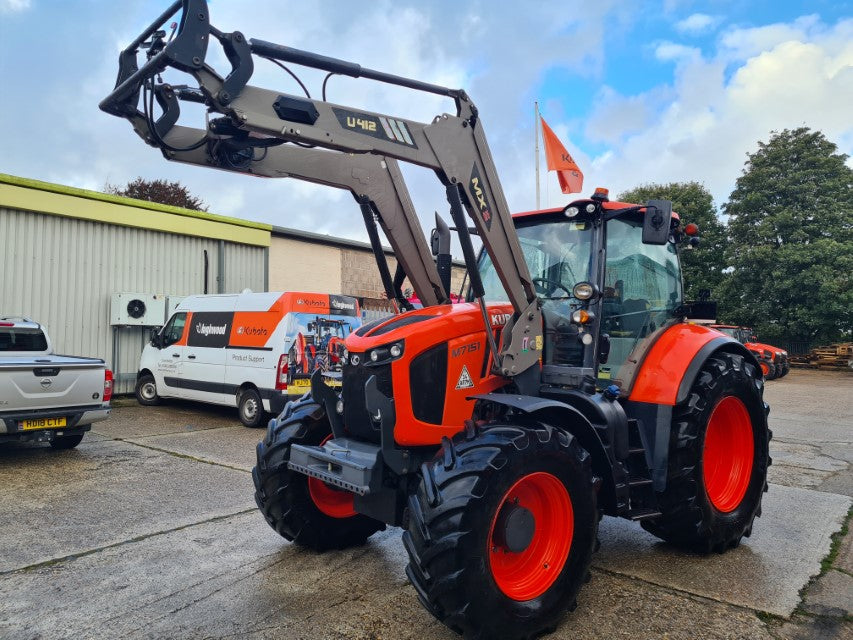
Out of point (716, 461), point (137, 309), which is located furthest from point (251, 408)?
point (716, 461)

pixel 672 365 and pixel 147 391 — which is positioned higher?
pixel 672 365

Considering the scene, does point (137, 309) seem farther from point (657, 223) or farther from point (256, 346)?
point (657, 223)

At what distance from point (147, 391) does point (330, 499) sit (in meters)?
9.70

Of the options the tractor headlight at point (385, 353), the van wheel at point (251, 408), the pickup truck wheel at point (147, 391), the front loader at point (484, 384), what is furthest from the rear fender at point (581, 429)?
the pickup truck wheel at point (147, 391)

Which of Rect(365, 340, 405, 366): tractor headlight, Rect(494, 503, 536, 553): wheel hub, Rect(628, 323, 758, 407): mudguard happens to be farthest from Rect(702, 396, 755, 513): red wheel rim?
Rect(365, 340, 405, 366): tractor headlight

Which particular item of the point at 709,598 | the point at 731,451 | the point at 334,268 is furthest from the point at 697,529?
the point at 334,268

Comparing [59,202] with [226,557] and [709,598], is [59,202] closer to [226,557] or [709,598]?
[226,557]

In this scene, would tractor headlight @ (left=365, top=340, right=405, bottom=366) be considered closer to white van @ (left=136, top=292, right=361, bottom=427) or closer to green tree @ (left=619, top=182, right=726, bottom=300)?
white van @ (left=136, top=292, right=361, bottom=427)

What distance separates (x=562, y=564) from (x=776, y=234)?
96.0 feet

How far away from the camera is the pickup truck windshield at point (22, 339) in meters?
8.22

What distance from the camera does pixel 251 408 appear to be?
10430 mm

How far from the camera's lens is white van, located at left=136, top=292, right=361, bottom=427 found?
1002cm

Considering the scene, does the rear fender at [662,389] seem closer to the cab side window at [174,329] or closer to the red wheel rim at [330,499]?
the red wheel rim at [330,499]

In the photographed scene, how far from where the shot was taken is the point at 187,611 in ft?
11.6
